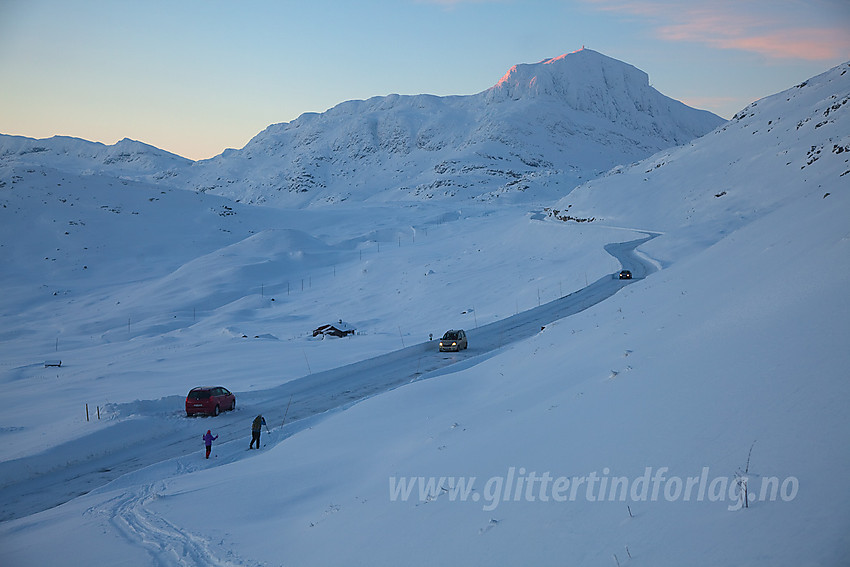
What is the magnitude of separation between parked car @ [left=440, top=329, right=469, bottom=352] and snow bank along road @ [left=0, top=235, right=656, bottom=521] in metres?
0.59

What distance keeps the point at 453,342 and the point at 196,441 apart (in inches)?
598

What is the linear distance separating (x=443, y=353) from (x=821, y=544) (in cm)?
2670

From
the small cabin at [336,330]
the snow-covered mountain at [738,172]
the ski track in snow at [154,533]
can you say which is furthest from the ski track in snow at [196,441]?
the snow-covered mountain at [738,172]

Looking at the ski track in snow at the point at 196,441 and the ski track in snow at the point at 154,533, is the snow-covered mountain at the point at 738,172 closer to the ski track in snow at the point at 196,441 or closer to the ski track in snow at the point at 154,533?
the ski track in snow at the point at 196,441

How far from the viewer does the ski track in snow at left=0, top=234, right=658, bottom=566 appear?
1225 cm

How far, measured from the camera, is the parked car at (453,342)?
32312mm

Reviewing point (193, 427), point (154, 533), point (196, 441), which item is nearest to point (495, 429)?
point (154, 533)

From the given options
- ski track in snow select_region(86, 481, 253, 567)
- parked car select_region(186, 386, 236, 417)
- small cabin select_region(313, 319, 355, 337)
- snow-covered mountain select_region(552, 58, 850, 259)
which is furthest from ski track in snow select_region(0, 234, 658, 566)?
snow-covered mountain select_region(552, 58, 850, 259)

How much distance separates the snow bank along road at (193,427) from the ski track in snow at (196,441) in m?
0.03

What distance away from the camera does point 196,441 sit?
2052cm

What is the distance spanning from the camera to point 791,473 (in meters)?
6.96

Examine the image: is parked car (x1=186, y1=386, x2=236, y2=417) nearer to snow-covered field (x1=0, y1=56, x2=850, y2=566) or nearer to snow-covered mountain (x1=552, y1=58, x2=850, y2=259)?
snow-covered field (x1=0, y1=56, x2=850, y2=566)

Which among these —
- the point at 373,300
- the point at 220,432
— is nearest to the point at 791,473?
the point at 220,432

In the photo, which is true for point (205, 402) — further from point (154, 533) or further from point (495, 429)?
point (495, 429)
